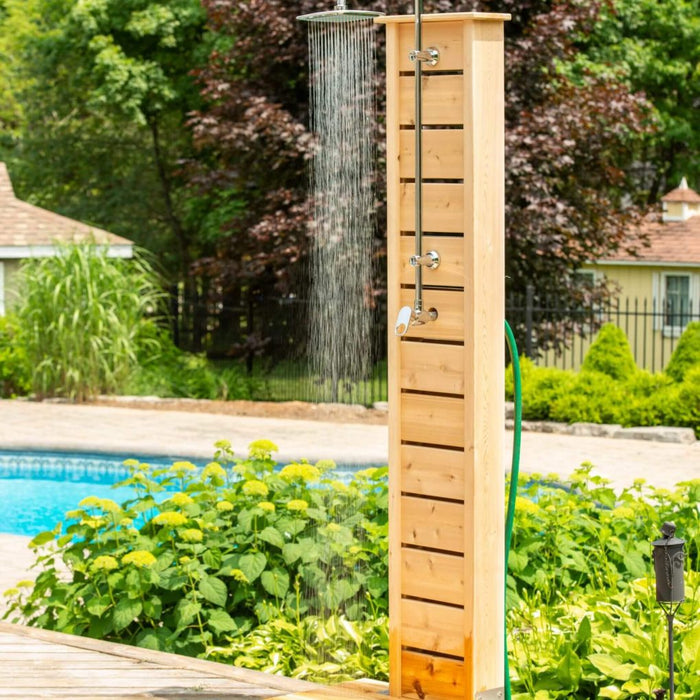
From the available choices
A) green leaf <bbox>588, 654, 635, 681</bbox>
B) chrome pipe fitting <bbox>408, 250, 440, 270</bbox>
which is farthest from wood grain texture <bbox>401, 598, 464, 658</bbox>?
chrome pipe fitting <bbox>408, 250, 440, 270</bbox>

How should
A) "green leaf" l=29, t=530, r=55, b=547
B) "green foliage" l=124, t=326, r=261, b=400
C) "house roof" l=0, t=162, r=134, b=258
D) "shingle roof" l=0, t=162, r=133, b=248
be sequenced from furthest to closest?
"shingle roof" l=0, t=162, r=133, b=248 → "house roof" l=0, t=162, r=134, b=258 → "green foliage" l=124, t=326, r=261, b=400 → "green leaf" l=29, t=530, r=55, b=547

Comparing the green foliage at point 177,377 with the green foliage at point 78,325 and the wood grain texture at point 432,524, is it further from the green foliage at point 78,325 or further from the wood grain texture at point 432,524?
the wood grain texture at point 432,524

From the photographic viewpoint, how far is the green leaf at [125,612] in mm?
4332

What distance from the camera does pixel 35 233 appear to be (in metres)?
15.5

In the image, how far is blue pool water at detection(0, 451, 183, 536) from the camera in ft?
30.7

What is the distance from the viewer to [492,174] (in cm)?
351

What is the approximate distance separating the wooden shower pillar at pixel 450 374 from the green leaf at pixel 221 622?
2.84ft

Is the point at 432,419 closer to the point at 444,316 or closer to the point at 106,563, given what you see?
the point at 444,316

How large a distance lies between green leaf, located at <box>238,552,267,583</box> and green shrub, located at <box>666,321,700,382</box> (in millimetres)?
7741

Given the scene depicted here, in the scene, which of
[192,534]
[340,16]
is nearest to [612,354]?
[192,534]

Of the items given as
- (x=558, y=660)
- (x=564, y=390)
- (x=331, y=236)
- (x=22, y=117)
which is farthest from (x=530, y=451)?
(x=22, y=117)

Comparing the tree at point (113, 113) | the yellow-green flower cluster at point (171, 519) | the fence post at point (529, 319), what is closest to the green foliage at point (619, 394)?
the fence post at point (529, 319)

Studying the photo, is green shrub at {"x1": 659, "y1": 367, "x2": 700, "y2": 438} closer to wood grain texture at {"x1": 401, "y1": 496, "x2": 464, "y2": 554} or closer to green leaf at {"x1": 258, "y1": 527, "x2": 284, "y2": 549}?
green leaf at {"x1": 258, "y1": 527, "x2": 284, "y2": 549}

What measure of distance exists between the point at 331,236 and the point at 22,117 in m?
13.4
